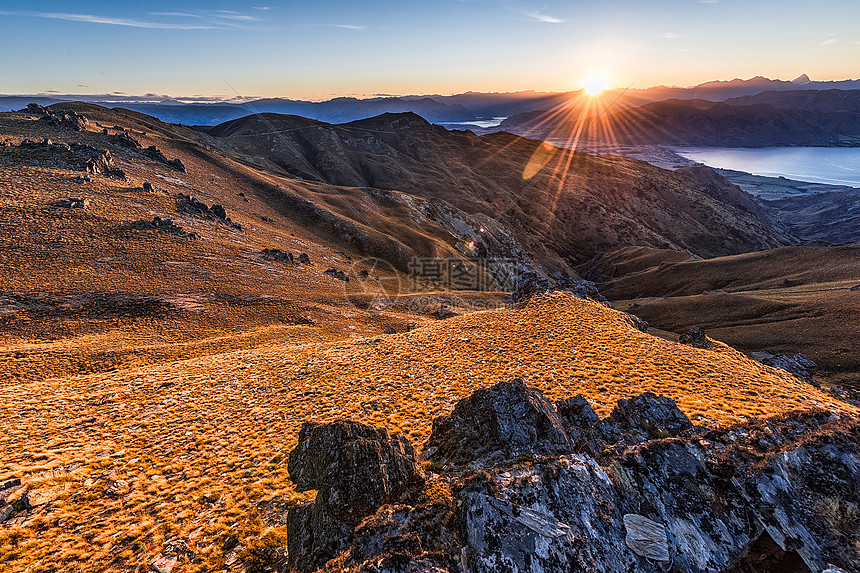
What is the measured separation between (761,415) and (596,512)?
14.2m

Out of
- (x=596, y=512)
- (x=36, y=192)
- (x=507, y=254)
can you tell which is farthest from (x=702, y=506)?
(x=507, y=254)

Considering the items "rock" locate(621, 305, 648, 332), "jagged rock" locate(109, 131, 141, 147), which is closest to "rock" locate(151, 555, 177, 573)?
"rock" locate(621, 305, 648, 332)

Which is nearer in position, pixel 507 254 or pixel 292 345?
pixel 292 345

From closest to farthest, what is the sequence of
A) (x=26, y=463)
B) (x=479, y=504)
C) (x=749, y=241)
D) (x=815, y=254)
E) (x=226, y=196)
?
(x=479, y=504) → (x=26, y=463) → (x=815, y=254) → (x=226, y=196) → (x=749, y=241)

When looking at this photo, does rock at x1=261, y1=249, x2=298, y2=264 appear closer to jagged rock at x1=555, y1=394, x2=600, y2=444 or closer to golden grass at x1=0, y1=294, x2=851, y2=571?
golden grass at x1=0, y1=294, x2=851, y2=571

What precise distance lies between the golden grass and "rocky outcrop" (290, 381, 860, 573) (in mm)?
5251

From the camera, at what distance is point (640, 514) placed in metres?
9.09

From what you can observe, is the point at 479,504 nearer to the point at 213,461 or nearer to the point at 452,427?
the point at 452,427

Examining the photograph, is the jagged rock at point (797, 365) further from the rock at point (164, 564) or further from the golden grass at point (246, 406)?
the rock at point (164, 564)

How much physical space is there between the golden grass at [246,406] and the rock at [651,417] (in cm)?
197

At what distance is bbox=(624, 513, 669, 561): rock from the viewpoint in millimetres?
8242

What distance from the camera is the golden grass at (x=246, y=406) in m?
11.4

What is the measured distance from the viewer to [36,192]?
51.8 metres

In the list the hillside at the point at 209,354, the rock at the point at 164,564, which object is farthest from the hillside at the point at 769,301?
the rock at the point at 164,564
